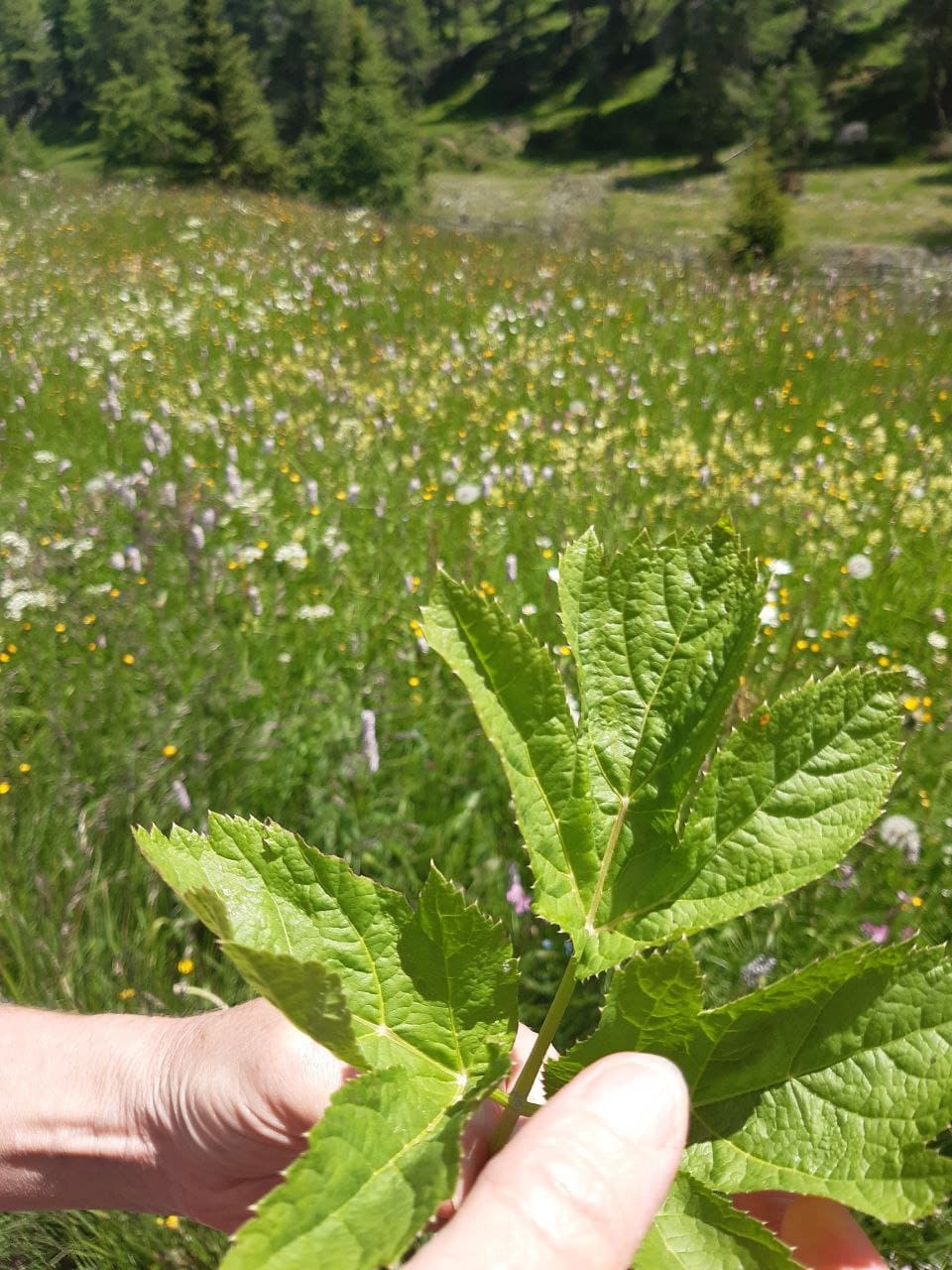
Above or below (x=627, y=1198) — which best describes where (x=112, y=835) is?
below

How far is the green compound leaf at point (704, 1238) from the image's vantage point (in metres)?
0.57

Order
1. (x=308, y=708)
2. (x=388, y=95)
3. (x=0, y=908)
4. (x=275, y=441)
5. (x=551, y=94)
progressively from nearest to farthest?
(x=0, y=908), (x=308, y=708), (x=275, y=441), (x=388, y=95), (x=551, y=94)

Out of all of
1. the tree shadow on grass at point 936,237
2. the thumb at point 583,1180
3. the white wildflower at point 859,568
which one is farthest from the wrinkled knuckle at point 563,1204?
the tree shadow on grass at point 936,237

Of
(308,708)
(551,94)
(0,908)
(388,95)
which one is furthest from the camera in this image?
(551,94)

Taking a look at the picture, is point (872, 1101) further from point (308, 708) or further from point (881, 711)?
point (308, 708)

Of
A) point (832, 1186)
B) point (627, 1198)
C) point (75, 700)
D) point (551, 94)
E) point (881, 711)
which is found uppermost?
point (551, 94)

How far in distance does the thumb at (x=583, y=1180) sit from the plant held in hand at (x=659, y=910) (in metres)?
0.02

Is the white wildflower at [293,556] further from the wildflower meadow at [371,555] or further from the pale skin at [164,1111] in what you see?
the pale skin at [164,1111]

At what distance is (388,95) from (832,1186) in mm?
43761

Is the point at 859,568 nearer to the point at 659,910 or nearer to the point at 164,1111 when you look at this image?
the point at 164,1111

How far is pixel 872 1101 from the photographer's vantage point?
0.57m

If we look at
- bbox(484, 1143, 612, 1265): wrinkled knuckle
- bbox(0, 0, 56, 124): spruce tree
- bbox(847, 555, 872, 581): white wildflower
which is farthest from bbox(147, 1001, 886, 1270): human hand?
Answer: bbox(0, 0, 56, 124): spruce tree

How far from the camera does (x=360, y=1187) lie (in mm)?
518

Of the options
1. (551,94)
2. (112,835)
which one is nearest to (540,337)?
(112,835)
